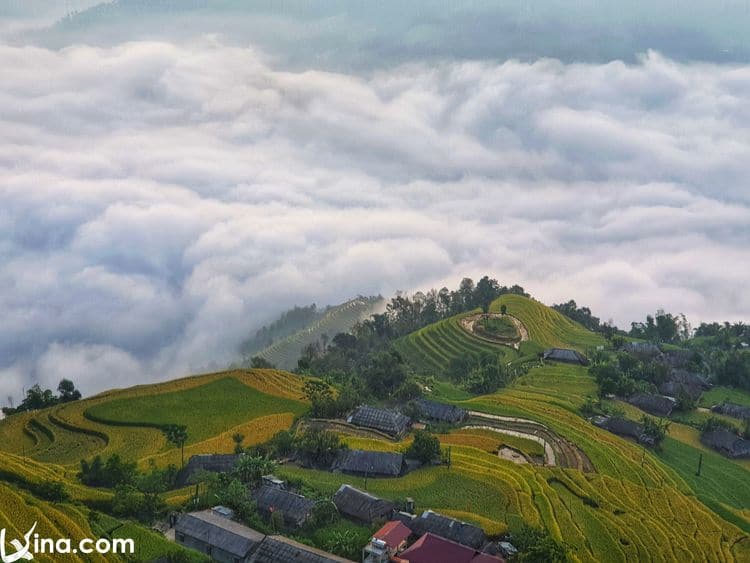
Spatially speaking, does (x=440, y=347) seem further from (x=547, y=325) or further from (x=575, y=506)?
(x=575, y=506)

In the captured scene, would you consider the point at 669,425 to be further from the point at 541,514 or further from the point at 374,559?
the point at 374,559

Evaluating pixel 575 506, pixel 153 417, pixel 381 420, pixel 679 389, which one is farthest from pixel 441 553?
pixel 679 389

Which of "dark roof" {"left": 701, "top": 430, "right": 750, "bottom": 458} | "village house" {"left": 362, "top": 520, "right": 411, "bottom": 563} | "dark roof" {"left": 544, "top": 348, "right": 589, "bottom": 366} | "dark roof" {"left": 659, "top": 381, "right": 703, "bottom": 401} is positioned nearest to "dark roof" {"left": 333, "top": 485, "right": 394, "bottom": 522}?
"village house" {"left": 362, "top": 520, "right": 411, "bottom": 563}

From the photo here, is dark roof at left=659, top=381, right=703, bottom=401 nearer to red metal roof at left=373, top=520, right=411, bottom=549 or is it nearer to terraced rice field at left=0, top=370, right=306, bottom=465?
terraced rice field at left=0, top=370, right=306, bottom=465

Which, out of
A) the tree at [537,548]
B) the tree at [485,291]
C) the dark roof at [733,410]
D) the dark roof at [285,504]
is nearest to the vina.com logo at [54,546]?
the dark roof at [285,504]

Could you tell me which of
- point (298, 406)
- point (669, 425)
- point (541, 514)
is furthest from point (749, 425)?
point (298, 406)
